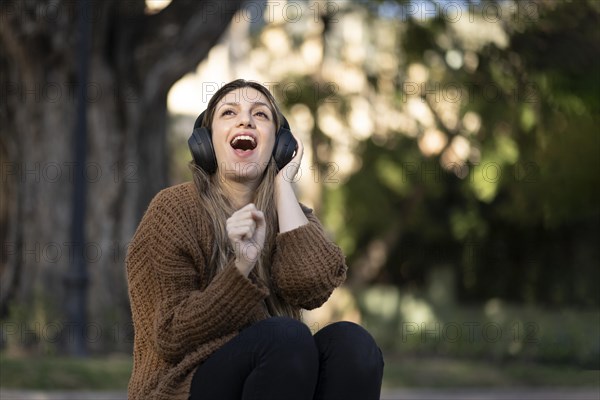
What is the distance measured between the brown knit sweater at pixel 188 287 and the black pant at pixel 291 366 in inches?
3.4

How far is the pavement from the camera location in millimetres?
8418

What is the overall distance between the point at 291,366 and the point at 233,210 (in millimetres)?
630

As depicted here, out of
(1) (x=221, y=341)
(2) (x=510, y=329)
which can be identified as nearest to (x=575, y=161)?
(2) (x=510, y=329)

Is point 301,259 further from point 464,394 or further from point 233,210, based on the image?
point 464,394

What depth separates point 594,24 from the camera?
14938 mm

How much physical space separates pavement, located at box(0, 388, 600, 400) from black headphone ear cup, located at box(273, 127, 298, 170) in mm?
5113

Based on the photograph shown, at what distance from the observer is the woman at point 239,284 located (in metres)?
3.12

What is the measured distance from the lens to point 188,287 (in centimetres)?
333

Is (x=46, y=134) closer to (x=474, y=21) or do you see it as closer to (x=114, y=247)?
(x=114, y=247)

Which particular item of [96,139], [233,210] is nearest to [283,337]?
[233,210]

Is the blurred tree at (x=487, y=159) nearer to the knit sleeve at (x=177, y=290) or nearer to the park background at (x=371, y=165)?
the park background at (x=371, y=165)

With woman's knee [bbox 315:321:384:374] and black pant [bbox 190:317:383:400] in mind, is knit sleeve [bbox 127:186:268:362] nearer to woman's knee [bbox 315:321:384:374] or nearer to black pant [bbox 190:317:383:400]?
black pant [bbox 190:317:383:400]

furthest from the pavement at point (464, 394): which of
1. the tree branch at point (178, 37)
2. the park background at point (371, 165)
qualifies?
the tree branch at point (178, 37)

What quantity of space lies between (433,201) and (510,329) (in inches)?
245
